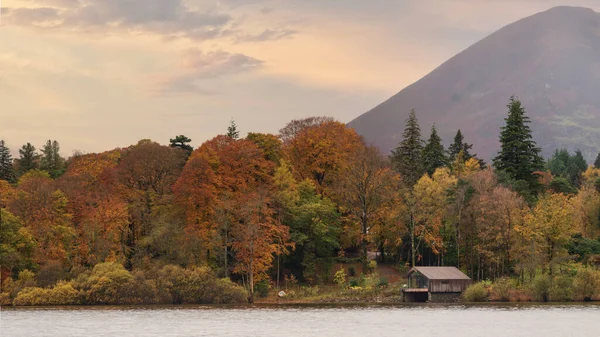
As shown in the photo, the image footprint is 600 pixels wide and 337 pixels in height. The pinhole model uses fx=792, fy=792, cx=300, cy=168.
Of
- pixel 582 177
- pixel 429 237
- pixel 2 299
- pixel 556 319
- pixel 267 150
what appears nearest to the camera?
pixel 556 319

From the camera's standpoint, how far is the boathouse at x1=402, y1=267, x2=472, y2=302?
82.7 metres

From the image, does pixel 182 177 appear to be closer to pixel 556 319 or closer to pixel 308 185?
pixel 308 185

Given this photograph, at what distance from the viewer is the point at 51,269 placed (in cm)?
7775

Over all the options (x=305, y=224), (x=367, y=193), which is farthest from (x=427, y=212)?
(x=305, y=224)

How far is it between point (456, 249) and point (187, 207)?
32.0 meters

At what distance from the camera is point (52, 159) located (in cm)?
13412

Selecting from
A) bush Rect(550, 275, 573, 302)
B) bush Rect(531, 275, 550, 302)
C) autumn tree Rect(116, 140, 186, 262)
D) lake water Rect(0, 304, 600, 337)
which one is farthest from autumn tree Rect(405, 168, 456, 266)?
autumn tree Rect(116, 140, 186, 262)

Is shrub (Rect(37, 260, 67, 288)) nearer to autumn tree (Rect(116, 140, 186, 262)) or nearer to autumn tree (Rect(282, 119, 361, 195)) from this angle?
autumn tree (Rect(116, 140, 186, 262))

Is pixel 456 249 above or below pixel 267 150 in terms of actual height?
below

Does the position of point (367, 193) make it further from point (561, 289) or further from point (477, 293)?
point (561, 289)

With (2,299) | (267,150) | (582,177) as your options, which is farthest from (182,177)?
(582,177)

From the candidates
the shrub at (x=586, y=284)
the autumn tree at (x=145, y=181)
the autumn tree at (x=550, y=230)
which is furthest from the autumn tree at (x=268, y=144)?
the shrub at (x=586, y=284)

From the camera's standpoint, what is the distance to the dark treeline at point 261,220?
79.2m

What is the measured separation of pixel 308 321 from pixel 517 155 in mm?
58908
